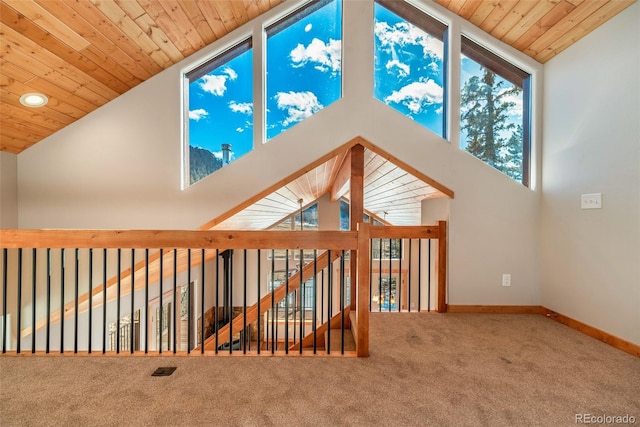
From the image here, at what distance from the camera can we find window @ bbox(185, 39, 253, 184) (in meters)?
2.96

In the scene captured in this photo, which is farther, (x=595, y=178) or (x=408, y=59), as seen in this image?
(x=408, y=59)

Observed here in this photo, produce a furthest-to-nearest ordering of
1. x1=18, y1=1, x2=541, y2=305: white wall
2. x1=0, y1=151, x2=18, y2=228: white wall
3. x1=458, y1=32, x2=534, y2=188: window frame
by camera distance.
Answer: x1=458, y1=32, x2=534, y2=188: window frame < x1=18, y1=1, x2=541, y2=305: white wall < x1=0, y1=151, x2=18, y2=228: white wall

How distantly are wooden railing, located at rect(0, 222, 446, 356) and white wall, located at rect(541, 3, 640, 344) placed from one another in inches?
40.9

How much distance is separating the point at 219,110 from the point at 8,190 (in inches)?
79.4

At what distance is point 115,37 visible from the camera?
2.25m

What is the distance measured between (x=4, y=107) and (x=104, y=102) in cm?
67

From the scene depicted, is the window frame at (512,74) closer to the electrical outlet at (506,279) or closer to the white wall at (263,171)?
the white wall at (263,171)

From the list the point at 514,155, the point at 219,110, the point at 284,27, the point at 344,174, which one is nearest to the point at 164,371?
the point at 219,110

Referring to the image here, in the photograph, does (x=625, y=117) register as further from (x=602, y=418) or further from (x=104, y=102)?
(x=104, y=102)

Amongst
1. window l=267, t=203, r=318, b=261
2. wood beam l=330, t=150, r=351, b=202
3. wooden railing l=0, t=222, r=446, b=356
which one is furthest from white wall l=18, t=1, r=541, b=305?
window l=267, t=203, r=318, b=261

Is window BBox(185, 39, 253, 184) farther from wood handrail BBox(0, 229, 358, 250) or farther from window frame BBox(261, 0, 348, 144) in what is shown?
wood handrail BBox(0, 229, 358, 250)

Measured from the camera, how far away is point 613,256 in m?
2.30

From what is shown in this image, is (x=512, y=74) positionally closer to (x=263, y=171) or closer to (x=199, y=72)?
(x=263, y=171)

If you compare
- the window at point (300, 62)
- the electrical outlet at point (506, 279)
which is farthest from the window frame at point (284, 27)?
the electrical outlet at point (506, 279)
